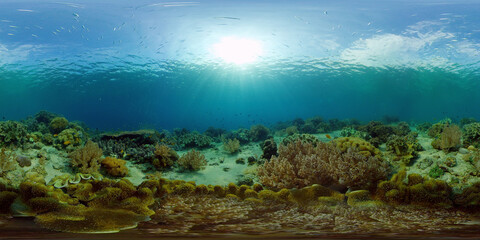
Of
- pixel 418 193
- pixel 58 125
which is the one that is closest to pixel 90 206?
pixel 418 193

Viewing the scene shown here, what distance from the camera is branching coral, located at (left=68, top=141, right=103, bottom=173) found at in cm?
483

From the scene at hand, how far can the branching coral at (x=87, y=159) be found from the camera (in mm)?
4832

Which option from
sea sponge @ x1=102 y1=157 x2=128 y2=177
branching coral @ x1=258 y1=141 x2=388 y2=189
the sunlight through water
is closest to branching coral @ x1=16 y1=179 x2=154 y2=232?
branching coral @ x1=258 y1=141 x2=388 y2=189

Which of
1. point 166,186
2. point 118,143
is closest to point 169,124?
point 118,143

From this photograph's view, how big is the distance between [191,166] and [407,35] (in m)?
7.53

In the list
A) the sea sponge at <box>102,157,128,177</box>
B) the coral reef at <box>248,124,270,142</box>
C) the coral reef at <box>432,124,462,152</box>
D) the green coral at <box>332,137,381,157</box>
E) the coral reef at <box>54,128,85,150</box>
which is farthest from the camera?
the coral reef at <box>248,124,270,142</box>

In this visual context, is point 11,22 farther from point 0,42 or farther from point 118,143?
point 118,143

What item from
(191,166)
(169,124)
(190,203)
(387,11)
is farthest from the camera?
(169,124)

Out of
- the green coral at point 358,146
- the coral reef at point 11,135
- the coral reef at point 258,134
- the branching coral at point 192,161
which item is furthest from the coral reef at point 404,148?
the coral reef at point 11,135

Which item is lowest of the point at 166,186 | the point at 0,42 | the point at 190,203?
the point at 190,203

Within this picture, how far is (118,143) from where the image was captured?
739 centimetres

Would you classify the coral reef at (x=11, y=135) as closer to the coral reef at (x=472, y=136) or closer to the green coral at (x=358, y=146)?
the green coral at (x=358, y=146)

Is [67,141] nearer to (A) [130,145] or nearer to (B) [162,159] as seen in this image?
(A) [130,145]

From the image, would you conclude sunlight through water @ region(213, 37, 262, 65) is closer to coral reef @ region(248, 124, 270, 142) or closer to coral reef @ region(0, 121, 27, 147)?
coral reef @ region(248, 124, 270, 142)
